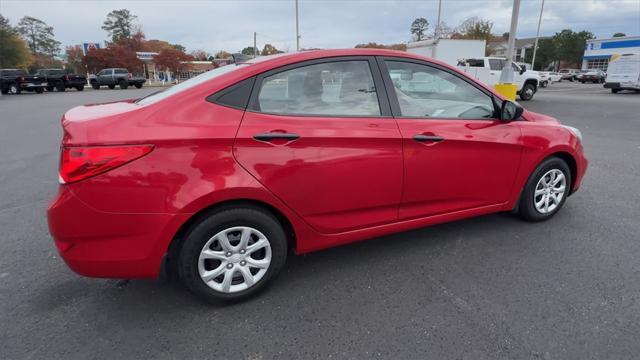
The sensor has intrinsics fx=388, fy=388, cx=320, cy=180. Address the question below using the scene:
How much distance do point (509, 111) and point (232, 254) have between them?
8.21 feet

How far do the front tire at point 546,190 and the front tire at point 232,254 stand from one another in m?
2.45

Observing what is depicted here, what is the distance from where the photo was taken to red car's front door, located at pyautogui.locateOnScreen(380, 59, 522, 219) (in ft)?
9.46

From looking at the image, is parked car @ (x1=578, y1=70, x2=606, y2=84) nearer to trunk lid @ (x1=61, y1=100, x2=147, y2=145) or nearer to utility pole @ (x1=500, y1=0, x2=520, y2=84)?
utility pole @ (x1=500, y1=0, x2=520, y2=84)

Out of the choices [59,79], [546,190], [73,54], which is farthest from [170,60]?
[546,190]

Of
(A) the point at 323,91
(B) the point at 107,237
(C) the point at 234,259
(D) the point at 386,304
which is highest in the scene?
(A) the point at 323,91

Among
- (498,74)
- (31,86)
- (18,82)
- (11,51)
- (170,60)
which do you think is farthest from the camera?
(11,51)

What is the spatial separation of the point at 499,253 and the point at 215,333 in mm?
2325

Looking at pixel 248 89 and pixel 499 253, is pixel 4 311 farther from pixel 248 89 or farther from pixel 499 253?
pixel 499 253

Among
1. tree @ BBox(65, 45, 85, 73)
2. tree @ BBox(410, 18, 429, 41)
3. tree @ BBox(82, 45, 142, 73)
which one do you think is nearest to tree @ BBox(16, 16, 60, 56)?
tree @ BBox(65, 45, 85, 73)

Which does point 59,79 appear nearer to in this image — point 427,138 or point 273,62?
point 273,62

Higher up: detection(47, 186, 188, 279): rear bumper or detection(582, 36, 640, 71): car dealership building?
detection(582, 36, 640, 71): car dealership building

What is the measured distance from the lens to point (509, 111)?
3238mm

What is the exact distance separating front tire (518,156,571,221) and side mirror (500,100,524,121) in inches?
26.9

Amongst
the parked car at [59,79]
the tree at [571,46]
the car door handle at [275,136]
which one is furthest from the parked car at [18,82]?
the tree at [571,46]
